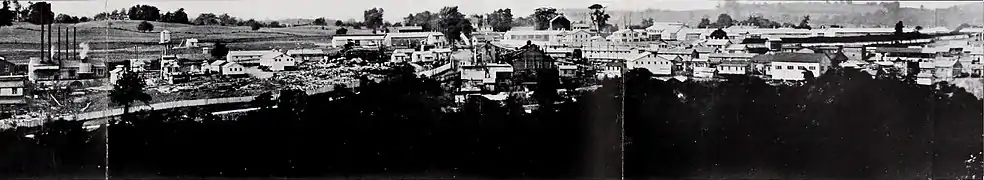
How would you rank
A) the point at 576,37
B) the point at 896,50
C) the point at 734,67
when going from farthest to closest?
the point at 576,37, the point at 734,67, the point at 896,50

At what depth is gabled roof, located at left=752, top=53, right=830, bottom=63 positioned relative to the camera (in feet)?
11.6

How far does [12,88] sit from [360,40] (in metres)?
1.25

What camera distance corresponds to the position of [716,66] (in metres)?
3.60

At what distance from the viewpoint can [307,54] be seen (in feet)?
12.0

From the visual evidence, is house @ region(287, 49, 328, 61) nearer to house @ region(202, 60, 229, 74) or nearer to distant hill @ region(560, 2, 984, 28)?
house @ region(202, 60, 229, 74)

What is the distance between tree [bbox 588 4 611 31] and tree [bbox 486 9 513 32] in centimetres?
29

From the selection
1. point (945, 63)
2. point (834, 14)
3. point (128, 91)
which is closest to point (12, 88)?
point (128, 91)

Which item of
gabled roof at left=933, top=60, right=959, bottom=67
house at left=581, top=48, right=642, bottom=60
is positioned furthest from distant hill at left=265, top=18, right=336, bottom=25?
gabled roof at left=933, top=60, right=959, bottom=67

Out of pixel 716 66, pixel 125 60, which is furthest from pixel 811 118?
pixel 125 60

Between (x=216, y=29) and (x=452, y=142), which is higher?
→ (x=216, y=29)

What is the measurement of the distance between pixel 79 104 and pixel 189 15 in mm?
527

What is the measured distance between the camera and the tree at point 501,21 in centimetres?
365

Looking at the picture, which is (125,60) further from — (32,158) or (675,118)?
(675,118)

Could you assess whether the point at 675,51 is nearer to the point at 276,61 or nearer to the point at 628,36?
the point at 628,36
